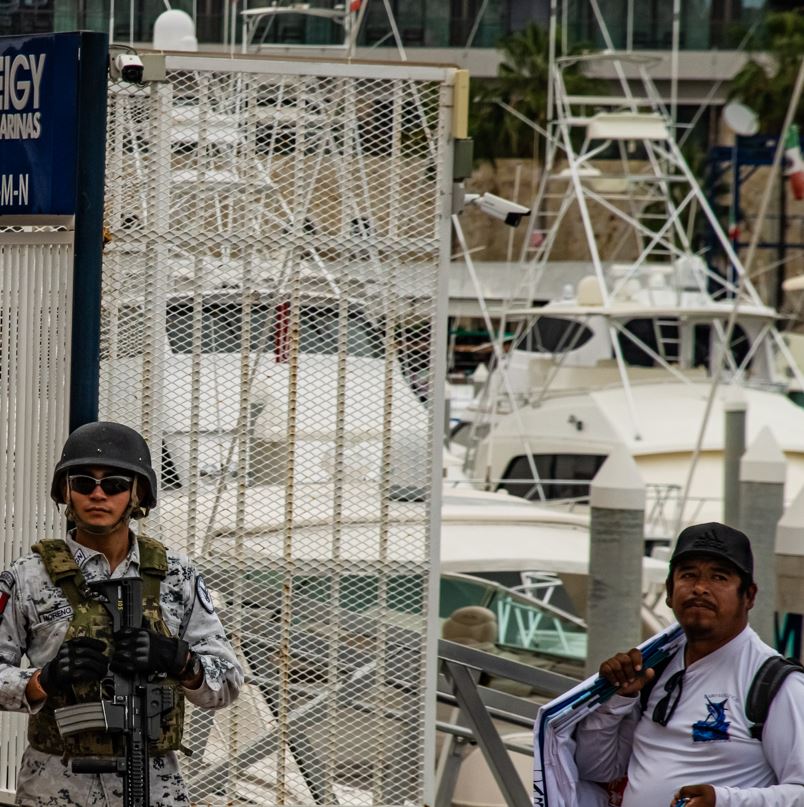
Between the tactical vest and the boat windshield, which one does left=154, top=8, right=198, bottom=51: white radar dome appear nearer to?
the boat windshield

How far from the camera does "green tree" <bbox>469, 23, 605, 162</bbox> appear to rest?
55.0m

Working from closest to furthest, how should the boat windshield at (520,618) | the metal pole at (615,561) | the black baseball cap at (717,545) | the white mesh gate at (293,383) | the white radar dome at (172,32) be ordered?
the black baseball cap at (717,545), the white mesh gate at (293,383), the white radar dome at (172,32), the metal pole at (615,561), the boat windshield at (520,618)

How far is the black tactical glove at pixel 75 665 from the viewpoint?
11.7ft

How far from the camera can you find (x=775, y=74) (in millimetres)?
60062

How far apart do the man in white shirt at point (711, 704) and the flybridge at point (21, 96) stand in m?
2.39

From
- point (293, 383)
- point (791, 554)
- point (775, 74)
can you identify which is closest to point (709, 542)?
point (293, 383)

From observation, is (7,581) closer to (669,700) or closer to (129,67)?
(669,700)

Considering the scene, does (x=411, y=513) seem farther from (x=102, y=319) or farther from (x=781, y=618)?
(x=781, y=618)

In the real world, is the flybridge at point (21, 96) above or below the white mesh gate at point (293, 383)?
above

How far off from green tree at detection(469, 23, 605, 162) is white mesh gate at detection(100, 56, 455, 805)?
48575mm

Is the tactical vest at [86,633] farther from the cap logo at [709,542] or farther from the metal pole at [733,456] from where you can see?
the metal pole at [733,456]

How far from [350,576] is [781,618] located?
20.5 feet

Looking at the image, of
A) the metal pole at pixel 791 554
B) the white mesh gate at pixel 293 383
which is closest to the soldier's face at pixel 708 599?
the white mesh gate at pixel 293 383

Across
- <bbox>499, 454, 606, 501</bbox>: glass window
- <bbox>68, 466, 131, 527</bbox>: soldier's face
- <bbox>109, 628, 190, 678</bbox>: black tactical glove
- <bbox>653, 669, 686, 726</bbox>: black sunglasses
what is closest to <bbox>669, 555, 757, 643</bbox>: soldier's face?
<bbox>653, 669, 686, 726</bbox>: black sunglasses
